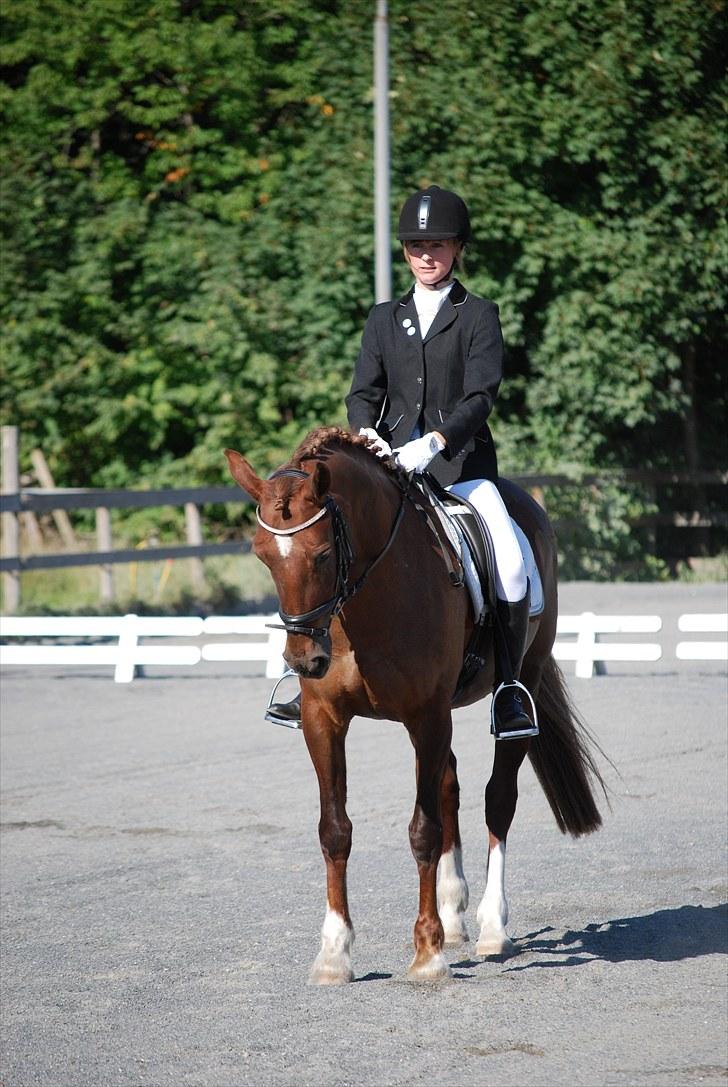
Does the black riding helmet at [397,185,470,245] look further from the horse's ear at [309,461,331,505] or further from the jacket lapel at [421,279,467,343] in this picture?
the horse's ear at [309,461,331,505]

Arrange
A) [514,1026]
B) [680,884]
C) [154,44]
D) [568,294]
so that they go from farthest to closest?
[154,44]
[568,294]
[680,884]
[514,1026]

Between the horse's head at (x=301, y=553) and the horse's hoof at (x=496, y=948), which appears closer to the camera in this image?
the horse's head at (x=301, y=553)

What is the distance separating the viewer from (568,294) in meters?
23.5

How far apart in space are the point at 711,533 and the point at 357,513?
21736 mm

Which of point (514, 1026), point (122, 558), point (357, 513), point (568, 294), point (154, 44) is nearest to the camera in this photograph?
point (514, 1026)

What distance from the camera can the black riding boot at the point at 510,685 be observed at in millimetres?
6441

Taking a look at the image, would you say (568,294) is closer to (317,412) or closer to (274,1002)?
(317,412)

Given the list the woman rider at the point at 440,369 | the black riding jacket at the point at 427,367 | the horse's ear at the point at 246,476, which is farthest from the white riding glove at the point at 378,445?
the horse's ear at the point at 246,476

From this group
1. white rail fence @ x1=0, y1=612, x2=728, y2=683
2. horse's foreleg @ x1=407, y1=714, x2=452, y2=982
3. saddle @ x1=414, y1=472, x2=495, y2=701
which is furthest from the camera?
white rail fence @ x1=0, y1=612, x2=728, y2=683

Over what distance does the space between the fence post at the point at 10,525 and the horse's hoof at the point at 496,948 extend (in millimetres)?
11173

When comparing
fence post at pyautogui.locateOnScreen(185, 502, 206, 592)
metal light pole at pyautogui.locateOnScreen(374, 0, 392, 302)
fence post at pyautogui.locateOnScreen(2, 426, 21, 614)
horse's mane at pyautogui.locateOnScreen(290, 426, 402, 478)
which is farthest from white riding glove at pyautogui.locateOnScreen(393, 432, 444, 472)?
metal light pole at pyautogui.locateOnScreen(374, 0, 392, 302)

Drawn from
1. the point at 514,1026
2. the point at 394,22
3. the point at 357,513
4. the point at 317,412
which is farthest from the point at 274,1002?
the point at 394,22

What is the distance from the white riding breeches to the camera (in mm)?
6469

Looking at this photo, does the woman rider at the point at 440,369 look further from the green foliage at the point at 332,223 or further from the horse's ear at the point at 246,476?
the green foliage at the point at 332,223
